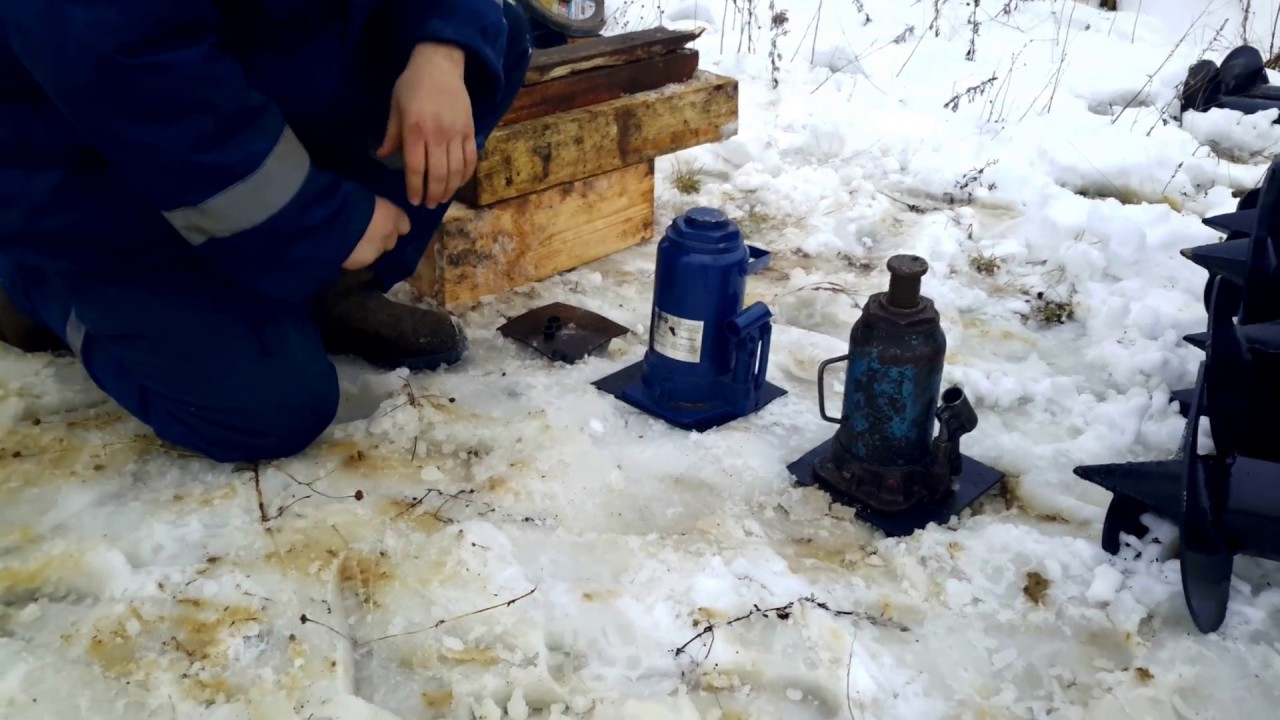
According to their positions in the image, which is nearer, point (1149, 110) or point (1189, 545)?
point (1189, 545)

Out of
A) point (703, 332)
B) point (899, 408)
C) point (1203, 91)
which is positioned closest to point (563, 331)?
point (703, 332)

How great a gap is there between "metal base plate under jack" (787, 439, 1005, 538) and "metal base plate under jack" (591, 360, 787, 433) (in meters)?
Answer: 0.19

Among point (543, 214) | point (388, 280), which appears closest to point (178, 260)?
point (388, 280)

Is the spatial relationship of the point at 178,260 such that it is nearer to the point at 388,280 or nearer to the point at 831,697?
the point at 388,280

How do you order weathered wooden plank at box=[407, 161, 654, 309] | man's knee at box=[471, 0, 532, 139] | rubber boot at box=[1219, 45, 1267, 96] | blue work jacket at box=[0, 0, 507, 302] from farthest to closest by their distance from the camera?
rubber boot at box=[1219, 45, 1267, 96] → weathered wooden plank at box=[407, 161, 654, 309] → man's knee at box=[471, 0, 532, 139] → blue work jacket at box=[0, 0, 507, 302]

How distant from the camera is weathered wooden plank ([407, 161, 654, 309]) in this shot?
7.66 ft

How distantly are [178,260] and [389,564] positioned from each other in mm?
652

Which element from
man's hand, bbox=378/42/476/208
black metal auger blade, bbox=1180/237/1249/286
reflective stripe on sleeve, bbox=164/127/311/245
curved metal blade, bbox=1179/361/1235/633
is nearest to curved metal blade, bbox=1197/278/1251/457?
curved metal blade, bbox=1179/361/1235/633

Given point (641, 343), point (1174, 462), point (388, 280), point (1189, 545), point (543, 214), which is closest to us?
point (1189, 545)

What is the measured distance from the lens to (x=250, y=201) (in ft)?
4.83

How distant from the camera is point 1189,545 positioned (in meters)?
1.47

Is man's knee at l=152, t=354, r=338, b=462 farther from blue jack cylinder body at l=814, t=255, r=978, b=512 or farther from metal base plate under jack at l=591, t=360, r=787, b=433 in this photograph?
blue jack cylinder body at l=814, t=255, r=978, b=512

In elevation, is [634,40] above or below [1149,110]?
above

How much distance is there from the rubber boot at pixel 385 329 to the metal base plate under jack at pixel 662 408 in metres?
0.34
